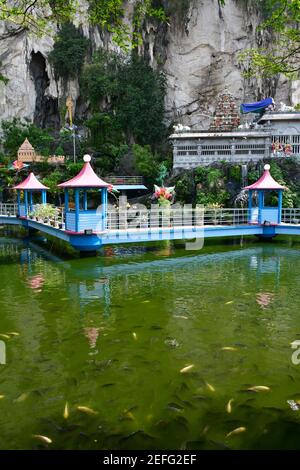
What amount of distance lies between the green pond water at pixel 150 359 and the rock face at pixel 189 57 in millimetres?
27115

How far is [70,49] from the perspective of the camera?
3591 centimetres

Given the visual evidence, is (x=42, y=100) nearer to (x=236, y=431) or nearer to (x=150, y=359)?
(x=150, y=359)

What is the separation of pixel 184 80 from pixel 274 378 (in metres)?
35.3

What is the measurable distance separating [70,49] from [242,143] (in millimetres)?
19754

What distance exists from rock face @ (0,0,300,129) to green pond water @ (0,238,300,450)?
27.1 metres

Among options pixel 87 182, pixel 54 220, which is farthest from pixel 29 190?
pixel 87 182

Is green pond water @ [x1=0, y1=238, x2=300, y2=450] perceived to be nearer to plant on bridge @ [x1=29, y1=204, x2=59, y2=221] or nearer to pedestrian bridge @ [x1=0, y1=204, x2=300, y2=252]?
pedestrian bridge @ [x1=0, y1=204, x2=300, y2=252]

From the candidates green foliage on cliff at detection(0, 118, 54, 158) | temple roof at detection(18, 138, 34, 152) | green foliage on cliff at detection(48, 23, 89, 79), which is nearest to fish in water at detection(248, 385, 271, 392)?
temple roof at detection(18, 138, 34, 152)

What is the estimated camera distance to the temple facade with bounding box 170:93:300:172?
25781 mm

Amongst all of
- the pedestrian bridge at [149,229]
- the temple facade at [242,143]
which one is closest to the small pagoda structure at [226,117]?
the temple facade at [242,143]

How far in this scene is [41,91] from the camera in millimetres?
41000

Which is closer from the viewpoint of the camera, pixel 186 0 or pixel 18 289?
pixel 18 289
